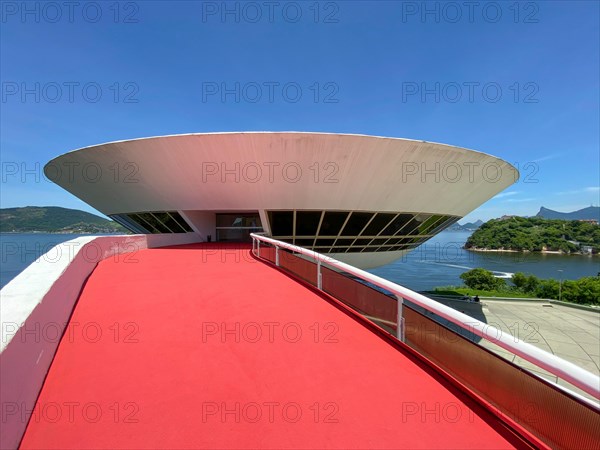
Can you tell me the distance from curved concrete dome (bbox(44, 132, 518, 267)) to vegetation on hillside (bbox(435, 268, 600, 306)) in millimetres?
21703

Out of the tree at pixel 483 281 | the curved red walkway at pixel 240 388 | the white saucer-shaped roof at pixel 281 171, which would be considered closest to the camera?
the curved red walkway at pixel 240 388

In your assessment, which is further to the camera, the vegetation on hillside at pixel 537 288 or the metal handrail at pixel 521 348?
the vegetation on hillside at pixel 537 288

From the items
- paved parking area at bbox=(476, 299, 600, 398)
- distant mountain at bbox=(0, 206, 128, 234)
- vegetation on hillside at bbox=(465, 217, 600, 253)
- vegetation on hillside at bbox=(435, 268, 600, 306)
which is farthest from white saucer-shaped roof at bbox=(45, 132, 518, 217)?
vegetation on hillside at bbox=(465, 217, 600, 253)

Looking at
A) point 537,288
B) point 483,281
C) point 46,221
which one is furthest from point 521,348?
point 46,221

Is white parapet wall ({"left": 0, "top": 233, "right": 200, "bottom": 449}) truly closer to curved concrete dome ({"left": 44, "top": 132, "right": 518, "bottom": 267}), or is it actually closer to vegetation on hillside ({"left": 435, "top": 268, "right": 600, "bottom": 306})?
curved concrete dome ({"left": 44, "top": 132, "right": 518, "bottom": 267})

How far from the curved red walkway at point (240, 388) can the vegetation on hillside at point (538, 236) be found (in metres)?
154

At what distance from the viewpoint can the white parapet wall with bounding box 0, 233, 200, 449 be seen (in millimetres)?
1952

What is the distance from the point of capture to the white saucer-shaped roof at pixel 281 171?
10969 mm

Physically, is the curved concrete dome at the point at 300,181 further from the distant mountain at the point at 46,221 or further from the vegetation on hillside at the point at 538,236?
the vegetation on hillside at the point at 538,236

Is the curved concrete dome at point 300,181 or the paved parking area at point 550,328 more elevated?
the curved concrete dome at point 300,181

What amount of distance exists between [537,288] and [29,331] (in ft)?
200

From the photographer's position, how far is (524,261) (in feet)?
339

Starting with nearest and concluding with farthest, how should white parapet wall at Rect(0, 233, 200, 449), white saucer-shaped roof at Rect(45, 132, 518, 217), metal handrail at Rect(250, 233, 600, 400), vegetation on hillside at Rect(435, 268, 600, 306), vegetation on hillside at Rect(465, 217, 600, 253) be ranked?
metal handrail at Rect(250, 233, 600, 400)
white parapet wall at Rect(0, 233, 200, 449)
white saucer-shaped roof at Rect(45, 132, 518, 217)
vegetation on hillside at Rect(435, 268, 600, 306)
vegetation on hillside at Rect(465, 217, 600, 253)

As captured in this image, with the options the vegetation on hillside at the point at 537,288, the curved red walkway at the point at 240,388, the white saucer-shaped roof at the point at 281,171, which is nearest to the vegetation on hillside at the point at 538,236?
the vegetation on hillside at the point at 537,288
